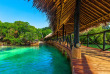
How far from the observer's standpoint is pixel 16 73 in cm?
433

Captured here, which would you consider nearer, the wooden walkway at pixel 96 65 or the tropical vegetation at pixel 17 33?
the wooden walkway at pixel 96 65

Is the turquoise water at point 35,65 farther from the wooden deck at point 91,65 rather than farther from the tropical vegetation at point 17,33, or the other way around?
the tropical vegetation at point 17,33

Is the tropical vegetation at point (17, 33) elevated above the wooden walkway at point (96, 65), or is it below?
above

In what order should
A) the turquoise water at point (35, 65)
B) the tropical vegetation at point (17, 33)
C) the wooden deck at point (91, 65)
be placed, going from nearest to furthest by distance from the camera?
the wooden deck at point (91, 65) → the turquoise water at point (35, 65) → the tropical vegetation at point (17, 33)

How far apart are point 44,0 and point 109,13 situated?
428cm

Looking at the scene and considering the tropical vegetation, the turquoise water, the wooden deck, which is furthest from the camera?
the tropical vegetation

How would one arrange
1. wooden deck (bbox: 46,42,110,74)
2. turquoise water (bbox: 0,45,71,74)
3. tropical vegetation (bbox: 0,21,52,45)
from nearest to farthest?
1. wooden deck (bbox: 46,42,110,74)
2. turquoise water (bbox: 0,45,71,74)
3. tropical vegetation (bbox: 0,21,52,45)

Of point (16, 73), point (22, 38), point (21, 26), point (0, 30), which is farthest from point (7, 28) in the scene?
point (16, 73)

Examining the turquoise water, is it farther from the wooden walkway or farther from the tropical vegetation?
the tropical vegetation

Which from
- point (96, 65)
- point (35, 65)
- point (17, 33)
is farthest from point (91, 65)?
point (17, 33)

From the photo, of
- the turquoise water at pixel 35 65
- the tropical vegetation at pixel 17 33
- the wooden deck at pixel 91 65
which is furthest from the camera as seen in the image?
the tropical vegetation at pixel 17 33

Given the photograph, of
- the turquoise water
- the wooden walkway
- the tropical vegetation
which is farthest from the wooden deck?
the tropical vegetation

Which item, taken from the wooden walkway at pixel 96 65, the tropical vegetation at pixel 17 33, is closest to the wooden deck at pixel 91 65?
the wooden walkway at pixel 96 65

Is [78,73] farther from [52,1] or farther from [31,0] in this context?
[31,0]
